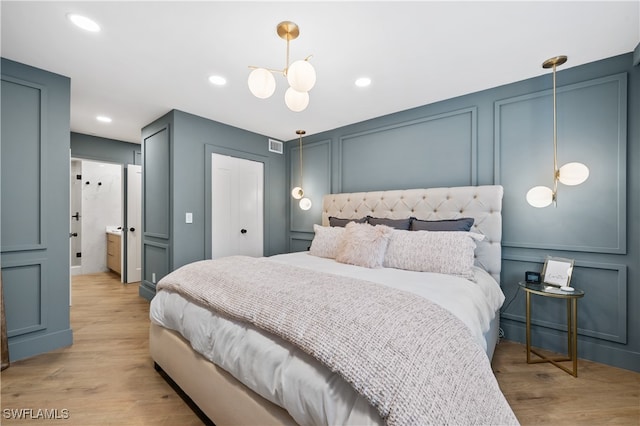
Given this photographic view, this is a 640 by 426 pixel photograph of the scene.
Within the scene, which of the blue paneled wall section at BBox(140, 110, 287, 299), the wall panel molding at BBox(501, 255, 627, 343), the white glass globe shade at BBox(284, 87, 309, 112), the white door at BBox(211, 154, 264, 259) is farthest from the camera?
the white door at BBox(211, 154, 264, 259)

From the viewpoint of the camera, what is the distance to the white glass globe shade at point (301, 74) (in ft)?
5.03

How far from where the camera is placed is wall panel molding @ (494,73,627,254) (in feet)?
6.98

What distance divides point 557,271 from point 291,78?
8.24 ft

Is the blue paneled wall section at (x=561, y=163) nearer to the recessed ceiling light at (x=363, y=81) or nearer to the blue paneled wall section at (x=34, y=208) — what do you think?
the recessed ceiling light at (x=363, y=81)

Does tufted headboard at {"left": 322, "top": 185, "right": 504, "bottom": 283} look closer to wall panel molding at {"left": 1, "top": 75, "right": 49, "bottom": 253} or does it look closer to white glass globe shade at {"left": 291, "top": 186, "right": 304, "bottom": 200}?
white glass globe shade at {"left": 291, "top": 186, "right": 304, "bottom": 200}

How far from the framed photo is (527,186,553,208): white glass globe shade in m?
0.47

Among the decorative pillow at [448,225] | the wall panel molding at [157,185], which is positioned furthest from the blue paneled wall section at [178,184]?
the decorative pillow at [448,225]

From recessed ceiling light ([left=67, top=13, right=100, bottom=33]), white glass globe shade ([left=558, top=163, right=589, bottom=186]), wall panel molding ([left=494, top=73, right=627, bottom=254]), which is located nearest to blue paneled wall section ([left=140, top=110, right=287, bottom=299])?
recessed ceiling light ([left=67, top=13, right=100, bottom=33])

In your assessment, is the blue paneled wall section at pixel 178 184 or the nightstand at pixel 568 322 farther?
the blue paneled wall section at pixel 178 184

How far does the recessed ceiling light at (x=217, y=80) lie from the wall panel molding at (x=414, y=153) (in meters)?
1.81

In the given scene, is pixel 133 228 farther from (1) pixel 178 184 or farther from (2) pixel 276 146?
(2) pixel 276 146

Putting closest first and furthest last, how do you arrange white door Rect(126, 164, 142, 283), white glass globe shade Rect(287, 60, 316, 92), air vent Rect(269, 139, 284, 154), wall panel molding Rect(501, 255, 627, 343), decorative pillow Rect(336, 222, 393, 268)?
white glass globe shade Rect(287, 60, 316, 92) < wall panel molding Rect(501, 255, 627, 343) < decorative pillow Rect(336, 222, 393, 268) < air vent Rect(269, 139, 284, 154) < white door Rect(126, 164, 142, 283)

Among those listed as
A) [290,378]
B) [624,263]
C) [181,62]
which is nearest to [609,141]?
[624,263]

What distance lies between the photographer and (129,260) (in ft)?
15.6
